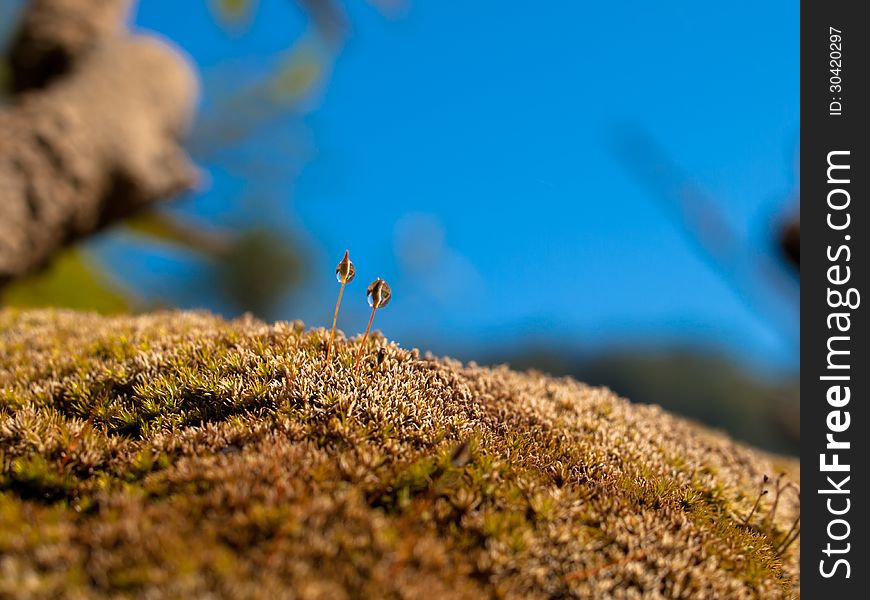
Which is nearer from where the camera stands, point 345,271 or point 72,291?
point 345,271

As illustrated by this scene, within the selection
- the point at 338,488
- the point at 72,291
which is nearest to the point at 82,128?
the point at 72,291

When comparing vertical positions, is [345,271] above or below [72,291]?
below

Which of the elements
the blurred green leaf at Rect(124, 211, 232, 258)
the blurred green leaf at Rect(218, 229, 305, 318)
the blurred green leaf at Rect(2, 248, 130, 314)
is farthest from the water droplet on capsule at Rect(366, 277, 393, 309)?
the blurred green leaf at Rect(218, 229, 305, 318)

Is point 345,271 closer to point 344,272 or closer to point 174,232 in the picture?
point 344,272

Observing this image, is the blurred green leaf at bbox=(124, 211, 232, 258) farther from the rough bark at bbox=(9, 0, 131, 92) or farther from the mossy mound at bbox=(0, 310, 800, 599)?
the mossy mound at bbox=(0, 310, 800, 599)

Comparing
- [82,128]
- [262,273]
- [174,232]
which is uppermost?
[262,273]
